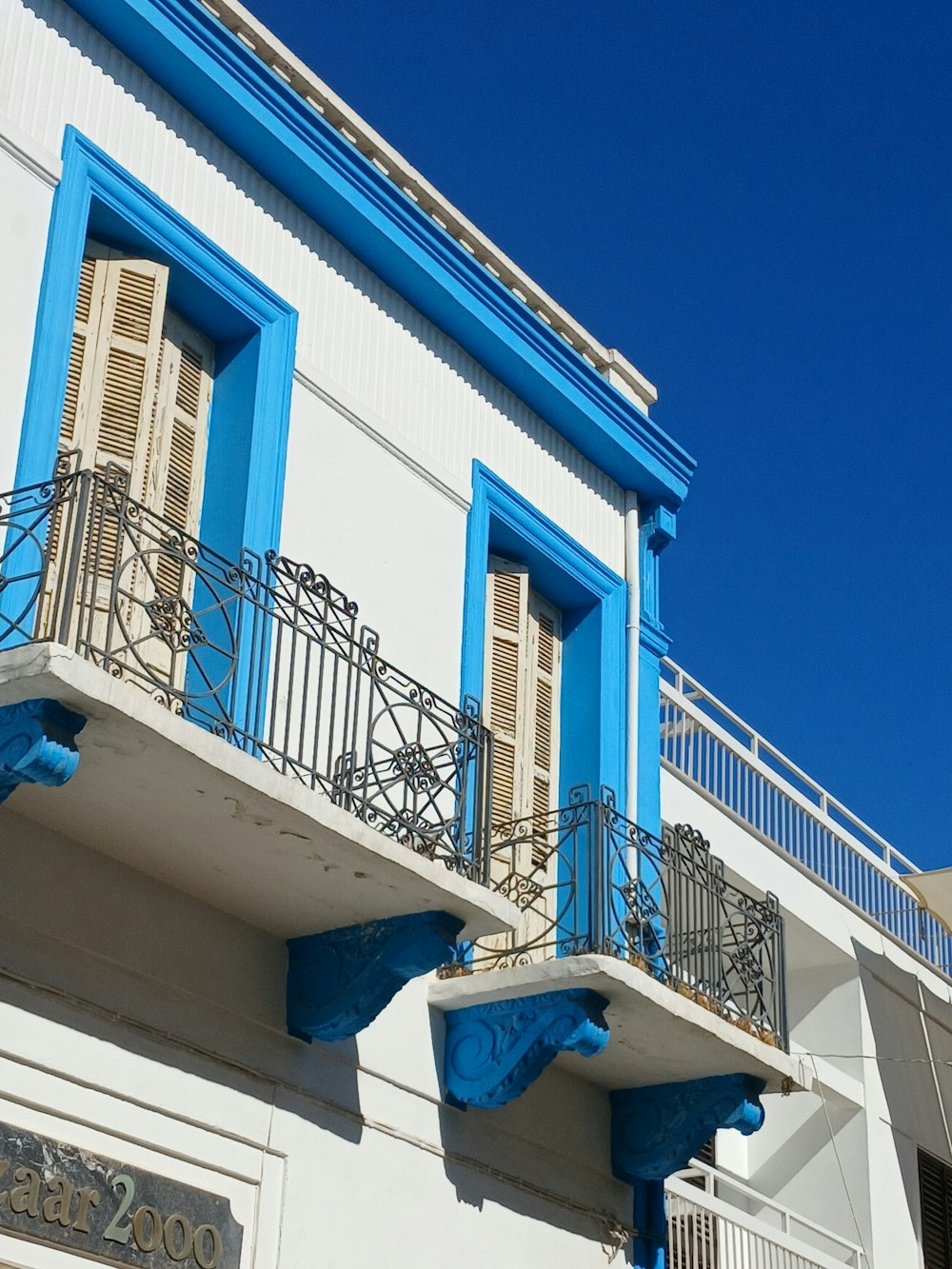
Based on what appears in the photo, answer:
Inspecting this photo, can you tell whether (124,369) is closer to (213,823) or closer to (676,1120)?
(213,823)

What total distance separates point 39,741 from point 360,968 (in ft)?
7.30

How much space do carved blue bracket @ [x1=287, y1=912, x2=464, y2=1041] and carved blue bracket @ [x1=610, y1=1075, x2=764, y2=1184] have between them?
92.8 inches

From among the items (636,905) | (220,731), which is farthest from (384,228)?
(636,905)

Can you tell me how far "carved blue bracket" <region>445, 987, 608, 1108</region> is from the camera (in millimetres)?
9328

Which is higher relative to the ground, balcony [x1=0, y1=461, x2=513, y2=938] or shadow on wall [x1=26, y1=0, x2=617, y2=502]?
shadow on wall [x1=26, y1=0, x2=617, y2=502]

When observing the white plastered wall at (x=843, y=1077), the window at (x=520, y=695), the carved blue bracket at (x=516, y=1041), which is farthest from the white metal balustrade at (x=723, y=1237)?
the carved blue bracket at (x=516, y=1041)

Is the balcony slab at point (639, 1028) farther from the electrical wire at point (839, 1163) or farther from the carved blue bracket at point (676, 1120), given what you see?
the electrical wire at point (839, 1163)

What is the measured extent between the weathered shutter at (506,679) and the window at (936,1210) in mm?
7770

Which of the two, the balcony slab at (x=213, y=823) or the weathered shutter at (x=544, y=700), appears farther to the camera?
the weathered shutter at (x=544, y=700)

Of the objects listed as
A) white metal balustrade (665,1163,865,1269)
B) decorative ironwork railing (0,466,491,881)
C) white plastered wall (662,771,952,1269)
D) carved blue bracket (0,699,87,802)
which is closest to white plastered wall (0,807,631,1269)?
carved blue bracket (0,699,87,802)

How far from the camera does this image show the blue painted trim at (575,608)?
A: 11188mm

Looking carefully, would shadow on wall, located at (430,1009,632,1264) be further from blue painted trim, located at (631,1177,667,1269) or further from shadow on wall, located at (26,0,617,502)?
shadow on wall, located at (26,0,617,502)

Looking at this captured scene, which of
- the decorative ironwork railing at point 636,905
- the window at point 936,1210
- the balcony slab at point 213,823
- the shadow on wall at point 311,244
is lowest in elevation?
the balcony slab at point 213,823

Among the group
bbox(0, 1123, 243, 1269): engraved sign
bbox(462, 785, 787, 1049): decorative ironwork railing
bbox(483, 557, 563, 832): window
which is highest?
bbox(483, 557, 563, 832): window
